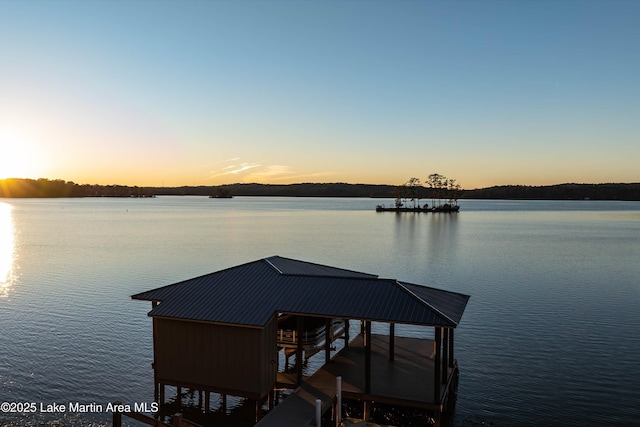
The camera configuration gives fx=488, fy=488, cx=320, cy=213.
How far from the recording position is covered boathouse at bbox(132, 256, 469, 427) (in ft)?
55.7

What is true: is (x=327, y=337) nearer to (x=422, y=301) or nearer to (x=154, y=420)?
(x=422, y=301)

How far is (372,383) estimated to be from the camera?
18250 mm

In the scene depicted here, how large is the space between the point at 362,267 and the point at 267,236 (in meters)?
40.9

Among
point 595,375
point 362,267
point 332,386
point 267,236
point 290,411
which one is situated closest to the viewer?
point 290,411

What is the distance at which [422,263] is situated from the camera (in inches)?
2389

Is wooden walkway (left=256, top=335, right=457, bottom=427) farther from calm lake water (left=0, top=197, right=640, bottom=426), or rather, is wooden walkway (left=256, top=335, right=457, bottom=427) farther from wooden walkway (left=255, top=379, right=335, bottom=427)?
calm lake water (left=0, top=197, right=640, bottom=426)

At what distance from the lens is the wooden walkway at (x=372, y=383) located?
53.3ft

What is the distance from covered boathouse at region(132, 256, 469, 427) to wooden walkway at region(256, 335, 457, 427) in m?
0.04

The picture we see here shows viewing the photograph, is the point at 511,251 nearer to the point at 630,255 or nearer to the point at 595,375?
the point at 630,255

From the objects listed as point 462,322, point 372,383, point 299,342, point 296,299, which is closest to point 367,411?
point 372,383

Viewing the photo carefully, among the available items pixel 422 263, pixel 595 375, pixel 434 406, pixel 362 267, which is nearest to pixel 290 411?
pixel 434 406

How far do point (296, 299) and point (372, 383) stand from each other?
4231 millimetres

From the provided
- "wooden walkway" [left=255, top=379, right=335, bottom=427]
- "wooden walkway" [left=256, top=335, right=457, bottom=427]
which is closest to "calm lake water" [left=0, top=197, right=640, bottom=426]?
"wooden walkway" [left=256, top=335, right=457, bottom=427]

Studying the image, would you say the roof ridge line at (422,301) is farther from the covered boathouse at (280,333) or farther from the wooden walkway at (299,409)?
the wooden walkway at (299,409)
